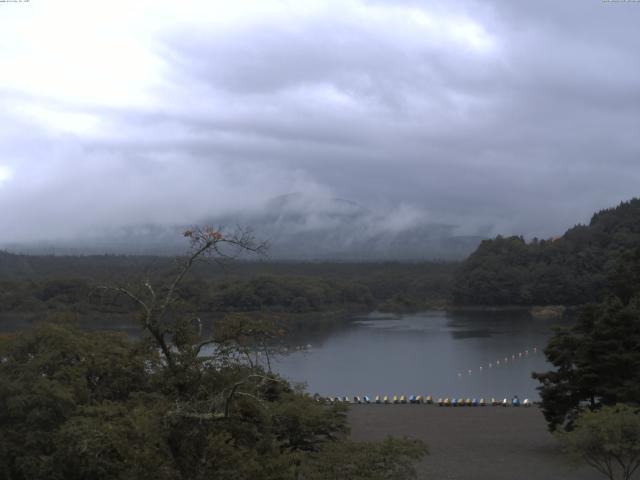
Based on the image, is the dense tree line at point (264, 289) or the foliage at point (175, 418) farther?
the dense tree line at point (264, 289)

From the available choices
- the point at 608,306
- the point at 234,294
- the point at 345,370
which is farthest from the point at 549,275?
the point at 608,306

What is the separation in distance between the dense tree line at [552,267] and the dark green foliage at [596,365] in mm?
55242

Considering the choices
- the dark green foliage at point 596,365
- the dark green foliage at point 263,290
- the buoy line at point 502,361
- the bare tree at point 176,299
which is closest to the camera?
the bare tree at point 176,299

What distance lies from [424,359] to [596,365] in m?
25.1

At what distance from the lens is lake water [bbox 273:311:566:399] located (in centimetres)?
3450

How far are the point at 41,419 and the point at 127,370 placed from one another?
2.23 meters

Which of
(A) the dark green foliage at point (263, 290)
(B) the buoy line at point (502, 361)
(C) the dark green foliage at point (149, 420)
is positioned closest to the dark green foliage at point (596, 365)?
(C) the dark green foliage at point (149, 420)

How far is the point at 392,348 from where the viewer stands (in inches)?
1875

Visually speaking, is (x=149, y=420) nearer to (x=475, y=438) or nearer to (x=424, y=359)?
(x=475, y=438)

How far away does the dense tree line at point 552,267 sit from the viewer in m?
76.7

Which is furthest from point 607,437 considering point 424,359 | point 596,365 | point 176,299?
point 424,359

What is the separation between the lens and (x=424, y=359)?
43.0 m

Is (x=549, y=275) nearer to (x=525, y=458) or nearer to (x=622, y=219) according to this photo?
(x=622, y=219)

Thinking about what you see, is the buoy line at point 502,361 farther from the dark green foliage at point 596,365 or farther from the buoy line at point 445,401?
the dark green foliage at point 596,365
